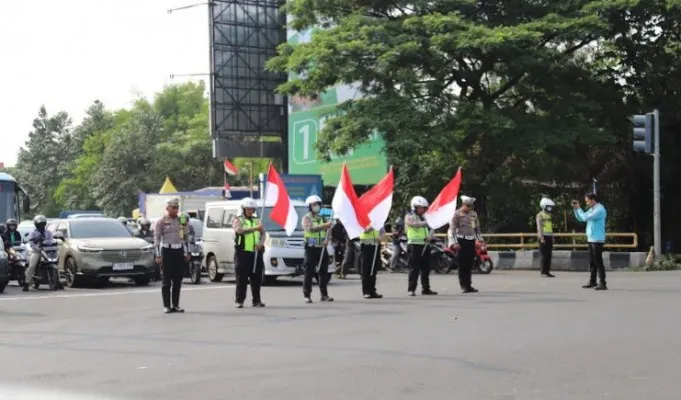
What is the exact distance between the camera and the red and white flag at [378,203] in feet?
56.4

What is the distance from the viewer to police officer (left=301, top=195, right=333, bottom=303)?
16359 mm

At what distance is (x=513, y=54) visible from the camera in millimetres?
29641

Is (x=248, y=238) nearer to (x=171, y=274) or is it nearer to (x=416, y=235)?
(x=171, y=274)

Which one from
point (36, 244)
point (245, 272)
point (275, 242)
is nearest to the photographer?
point (245, 272)

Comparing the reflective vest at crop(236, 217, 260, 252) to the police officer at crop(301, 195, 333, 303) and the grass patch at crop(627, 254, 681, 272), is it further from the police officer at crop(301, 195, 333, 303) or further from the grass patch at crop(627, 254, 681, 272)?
the grass patch at crop(627, 254, 681, 272)

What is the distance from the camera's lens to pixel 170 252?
50.0 ft

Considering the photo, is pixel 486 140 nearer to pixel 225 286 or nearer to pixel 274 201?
pixel 225 286

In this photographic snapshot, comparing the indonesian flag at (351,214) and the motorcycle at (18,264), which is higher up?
the indonesian flag at (351,214)

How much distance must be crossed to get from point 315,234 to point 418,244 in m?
1.84

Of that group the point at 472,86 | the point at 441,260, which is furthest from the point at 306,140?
the point at 441,260

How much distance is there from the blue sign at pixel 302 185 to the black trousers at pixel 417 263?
20.2 m

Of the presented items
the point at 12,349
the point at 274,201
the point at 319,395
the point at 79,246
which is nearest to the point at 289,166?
the point at 79,246

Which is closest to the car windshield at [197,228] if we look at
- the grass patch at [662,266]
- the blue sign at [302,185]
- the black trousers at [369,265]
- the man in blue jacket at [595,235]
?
the blue sign at [302,185]

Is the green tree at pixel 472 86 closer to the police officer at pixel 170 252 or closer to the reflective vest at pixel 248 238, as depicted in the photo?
the reflective vest at pixel 248 238
